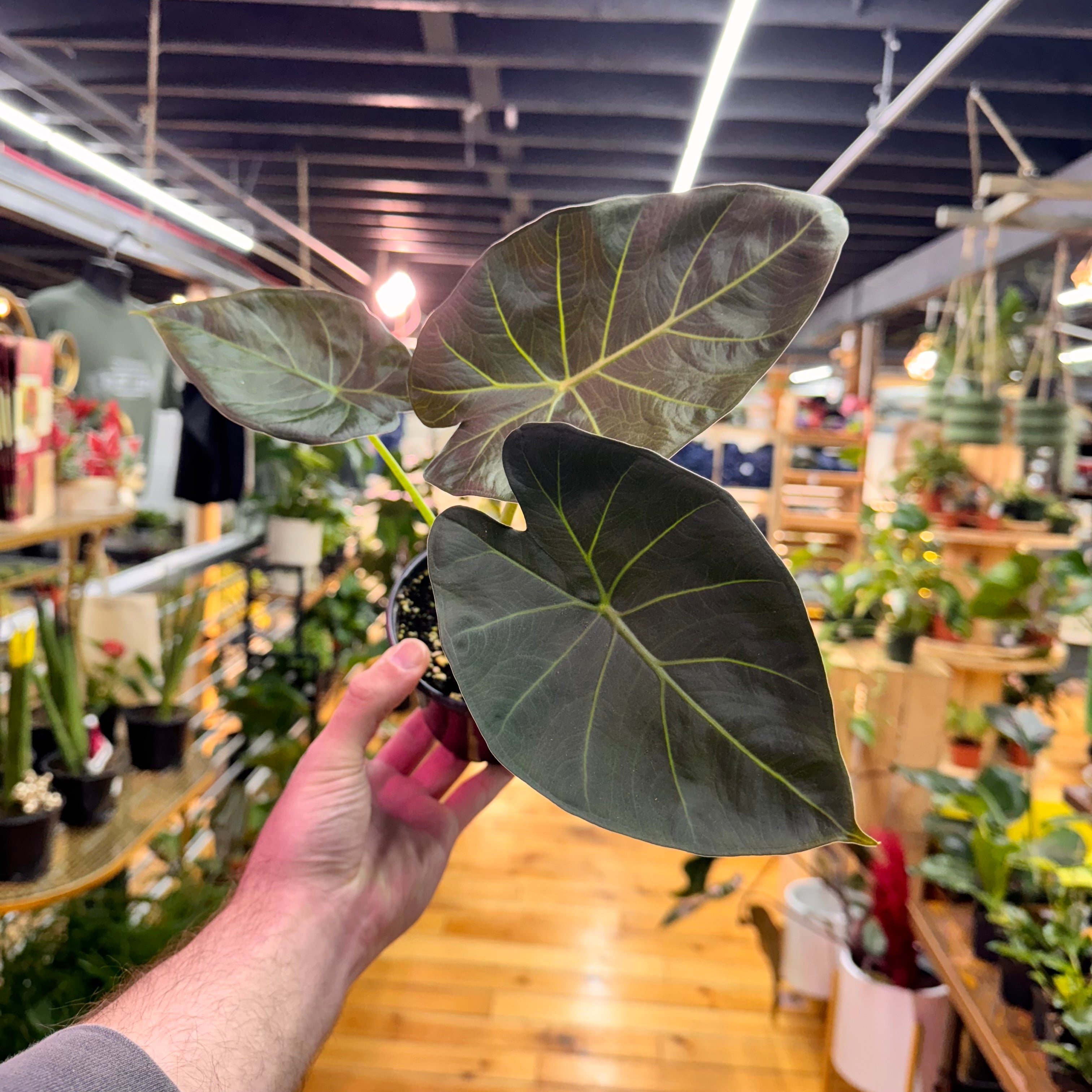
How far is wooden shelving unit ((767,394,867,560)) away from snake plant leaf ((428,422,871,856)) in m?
5.50

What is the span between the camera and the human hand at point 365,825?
88 cm

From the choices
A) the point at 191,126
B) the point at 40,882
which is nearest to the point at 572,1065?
the point at 40,882

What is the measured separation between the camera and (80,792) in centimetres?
179

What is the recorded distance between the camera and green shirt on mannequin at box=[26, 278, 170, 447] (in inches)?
115

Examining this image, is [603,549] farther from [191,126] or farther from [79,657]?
[191,126]

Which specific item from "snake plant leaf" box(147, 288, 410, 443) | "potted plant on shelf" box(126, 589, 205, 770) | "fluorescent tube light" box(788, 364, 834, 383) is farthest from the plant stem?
"fluorescent tube light" box(788, 364, 834, 383)

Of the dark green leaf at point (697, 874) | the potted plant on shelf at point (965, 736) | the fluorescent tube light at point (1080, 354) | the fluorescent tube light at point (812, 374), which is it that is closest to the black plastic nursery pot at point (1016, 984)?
the dark green leaf at point (697, 874)

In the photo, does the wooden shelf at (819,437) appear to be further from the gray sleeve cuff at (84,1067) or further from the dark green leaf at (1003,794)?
the gray sleeve cuff at (84,1067)

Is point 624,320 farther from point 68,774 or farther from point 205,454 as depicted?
point 205,454

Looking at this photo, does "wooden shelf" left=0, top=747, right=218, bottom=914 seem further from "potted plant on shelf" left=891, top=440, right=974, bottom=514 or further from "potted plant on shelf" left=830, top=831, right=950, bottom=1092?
"potted plant on shelf" left=891, top=440, right=974, bottom=514

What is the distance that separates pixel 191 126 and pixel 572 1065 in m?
4.34

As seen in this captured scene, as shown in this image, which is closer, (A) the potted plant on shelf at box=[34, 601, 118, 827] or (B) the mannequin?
(A) the potted plant on shelf at box=[34, 601, 118, 827]

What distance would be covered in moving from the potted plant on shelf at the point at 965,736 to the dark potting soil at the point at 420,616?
8.90 ft

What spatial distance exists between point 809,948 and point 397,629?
7.81ft
